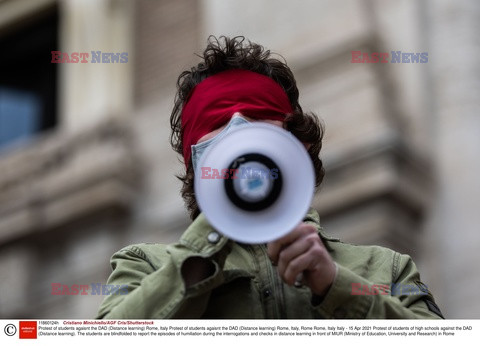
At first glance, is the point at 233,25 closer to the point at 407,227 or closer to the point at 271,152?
the point at 407,227

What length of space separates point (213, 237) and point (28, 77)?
7.06 metres

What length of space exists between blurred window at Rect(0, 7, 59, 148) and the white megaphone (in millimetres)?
6519

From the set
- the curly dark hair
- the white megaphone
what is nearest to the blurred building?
the curly dark hair

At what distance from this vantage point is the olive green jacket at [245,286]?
90.2 inches

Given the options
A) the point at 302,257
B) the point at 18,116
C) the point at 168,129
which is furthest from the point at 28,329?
the point at 18,116

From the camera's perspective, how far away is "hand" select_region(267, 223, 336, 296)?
218 cm

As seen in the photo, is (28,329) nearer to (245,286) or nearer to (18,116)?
(245,286)

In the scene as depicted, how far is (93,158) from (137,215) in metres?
0.51

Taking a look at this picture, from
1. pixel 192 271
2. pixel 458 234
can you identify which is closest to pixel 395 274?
pixel 192 271

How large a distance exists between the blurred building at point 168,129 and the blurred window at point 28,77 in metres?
0.01

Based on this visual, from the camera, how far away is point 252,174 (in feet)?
7.63

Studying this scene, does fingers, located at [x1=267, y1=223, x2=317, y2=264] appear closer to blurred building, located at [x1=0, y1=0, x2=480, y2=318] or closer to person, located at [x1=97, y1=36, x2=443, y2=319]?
person, located at [x1=97, y1=36, x2=443, y2=319]

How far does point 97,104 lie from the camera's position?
8.39 metres

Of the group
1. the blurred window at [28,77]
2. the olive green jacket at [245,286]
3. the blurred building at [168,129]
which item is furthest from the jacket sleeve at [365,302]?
the blurred window at [28,77]
